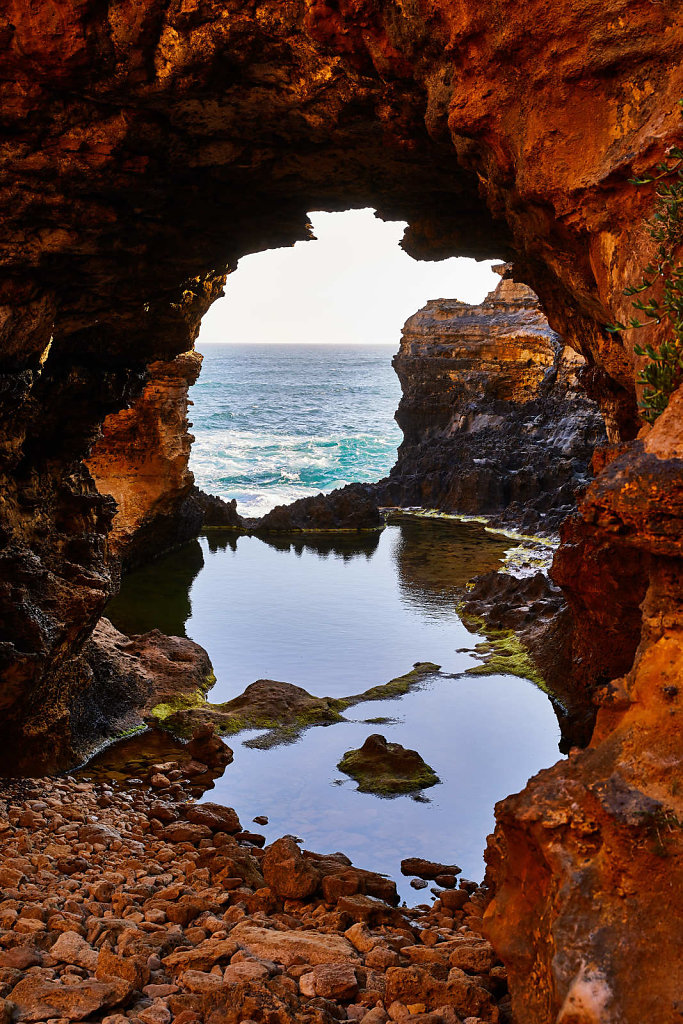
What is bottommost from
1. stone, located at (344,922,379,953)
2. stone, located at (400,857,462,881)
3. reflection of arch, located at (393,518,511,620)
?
stone, located at (400,857,462,881)

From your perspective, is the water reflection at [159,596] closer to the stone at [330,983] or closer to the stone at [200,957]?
the stone at [200,957]

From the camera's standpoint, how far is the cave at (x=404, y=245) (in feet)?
10.9

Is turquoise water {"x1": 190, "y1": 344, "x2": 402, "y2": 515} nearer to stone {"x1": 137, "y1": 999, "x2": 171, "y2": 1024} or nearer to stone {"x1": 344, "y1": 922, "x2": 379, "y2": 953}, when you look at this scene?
stone {"x1": 344, "y1": 922, "x2": 379, "y2": 953}

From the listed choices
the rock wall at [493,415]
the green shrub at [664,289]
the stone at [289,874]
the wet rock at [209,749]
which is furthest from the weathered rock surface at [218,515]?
the green shrub at [664,289]

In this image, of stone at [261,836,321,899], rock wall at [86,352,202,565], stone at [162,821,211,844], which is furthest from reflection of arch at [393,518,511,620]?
stone at [261,836,321,899]

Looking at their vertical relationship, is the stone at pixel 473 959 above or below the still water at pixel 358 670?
above

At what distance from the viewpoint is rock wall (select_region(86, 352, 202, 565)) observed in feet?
60.0

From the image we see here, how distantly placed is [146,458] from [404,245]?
11199mm

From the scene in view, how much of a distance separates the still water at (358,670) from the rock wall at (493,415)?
4031 millimetres

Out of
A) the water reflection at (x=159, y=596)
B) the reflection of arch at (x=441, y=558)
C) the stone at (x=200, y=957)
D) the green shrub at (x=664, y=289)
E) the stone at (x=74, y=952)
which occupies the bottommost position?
the water reflection at (x=159, y=596)

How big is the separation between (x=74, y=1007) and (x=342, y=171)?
661 centimetres

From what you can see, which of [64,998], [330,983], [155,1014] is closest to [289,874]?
[330,983]

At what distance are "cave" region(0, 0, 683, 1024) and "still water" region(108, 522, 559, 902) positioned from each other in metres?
1.48

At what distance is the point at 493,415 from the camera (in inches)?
1136
